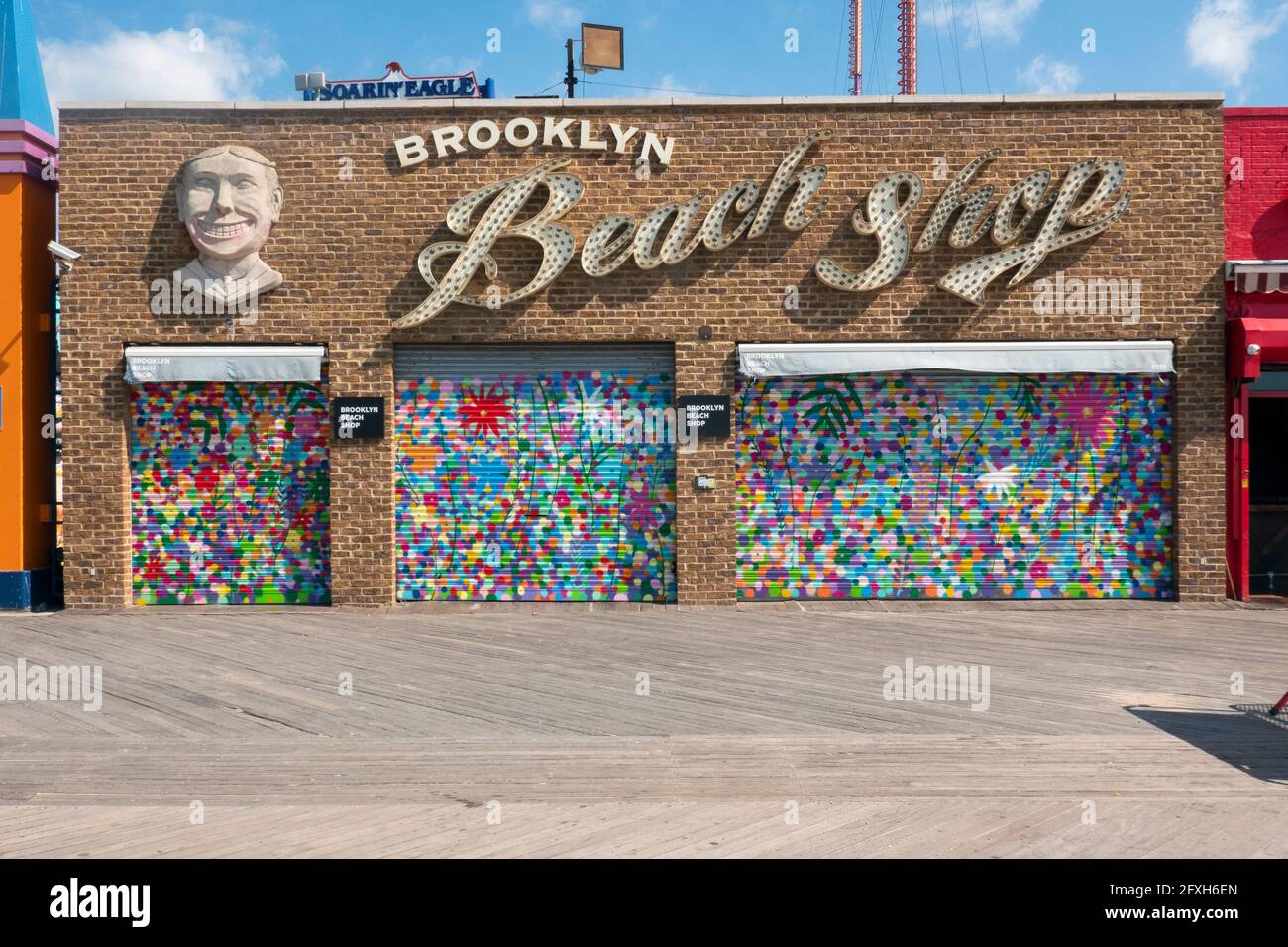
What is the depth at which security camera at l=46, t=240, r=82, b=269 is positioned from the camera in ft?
45.5

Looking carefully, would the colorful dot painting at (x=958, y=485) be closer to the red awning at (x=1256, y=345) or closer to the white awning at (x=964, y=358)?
the white awning at (x=964, y=358)

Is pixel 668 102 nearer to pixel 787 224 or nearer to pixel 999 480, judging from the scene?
pixel 787 224

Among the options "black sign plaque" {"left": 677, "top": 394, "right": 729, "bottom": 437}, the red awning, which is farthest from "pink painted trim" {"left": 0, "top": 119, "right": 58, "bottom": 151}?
the red awning

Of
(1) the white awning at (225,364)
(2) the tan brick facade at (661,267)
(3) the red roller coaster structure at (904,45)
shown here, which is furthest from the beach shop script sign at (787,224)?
(3) the red roller coaster structure at (904,45)

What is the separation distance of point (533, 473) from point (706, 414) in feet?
7.33

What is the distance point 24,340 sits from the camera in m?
14.3

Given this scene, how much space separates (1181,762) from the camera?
722 cm

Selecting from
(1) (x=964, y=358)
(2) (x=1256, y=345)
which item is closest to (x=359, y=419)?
(1) (x=964, y=358)

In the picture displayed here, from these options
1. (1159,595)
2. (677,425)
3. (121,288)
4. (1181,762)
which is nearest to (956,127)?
(677,425)

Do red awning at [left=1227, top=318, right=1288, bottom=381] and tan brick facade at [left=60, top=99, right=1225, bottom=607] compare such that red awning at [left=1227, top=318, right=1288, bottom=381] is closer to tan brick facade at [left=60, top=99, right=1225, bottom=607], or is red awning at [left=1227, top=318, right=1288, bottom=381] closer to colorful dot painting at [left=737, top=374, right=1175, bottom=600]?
tan brick facade at [left=60, top=99, right=1225, bottom=607]

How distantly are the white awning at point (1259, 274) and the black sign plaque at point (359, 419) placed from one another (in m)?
10.3

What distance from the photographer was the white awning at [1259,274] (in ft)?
45.7

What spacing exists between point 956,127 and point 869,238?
1.69 metres

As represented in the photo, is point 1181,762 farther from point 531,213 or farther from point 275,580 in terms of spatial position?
point 275,580
